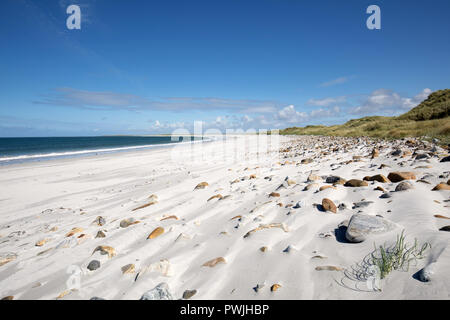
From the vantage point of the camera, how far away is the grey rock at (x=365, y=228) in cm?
185

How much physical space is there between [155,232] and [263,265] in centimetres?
153

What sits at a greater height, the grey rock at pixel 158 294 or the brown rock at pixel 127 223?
the grey rock at pixel 158 294

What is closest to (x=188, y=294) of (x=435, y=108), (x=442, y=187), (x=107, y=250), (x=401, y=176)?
(x=107, y=250)

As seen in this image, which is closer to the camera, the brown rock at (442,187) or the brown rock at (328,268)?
the brown rock at (328,268)

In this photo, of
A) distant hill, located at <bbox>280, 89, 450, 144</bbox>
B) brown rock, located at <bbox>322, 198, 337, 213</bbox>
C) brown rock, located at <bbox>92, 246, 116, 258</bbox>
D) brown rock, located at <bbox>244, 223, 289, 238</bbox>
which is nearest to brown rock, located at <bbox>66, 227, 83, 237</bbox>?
brown rock, located at <bbox>92, 246, 116, 258</bbox>

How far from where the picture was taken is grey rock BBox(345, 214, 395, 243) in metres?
1.85

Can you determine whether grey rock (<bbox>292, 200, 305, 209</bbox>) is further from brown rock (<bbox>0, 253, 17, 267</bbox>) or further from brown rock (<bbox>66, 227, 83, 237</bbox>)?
brown rock (<bbox>0, 253, 17, 267</bbox>)

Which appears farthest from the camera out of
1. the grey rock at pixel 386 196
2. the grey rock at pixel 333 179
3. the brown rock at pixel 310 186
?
the grey rock at pixel 333 179

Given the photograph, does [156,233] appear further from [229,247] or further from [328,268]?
[328,268]

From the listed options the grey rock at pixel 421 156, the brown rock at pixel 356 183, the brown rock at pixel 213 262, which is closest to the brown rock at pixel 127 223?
the brown rock at pixel 213 262

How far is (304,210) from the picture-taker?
2756 millimetres

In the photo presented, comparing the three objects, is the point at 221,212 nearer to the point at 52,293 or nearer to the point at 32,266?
the point at 52,293

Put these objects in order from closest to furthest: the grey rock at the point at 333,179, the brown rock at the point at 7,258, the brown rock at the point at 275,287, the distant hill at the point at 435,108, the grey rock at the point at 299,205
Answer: the brown rock at the point at 275,287
the brown rock at the point at 7,258
the grey rock at the point at 299,205
the grey rock at the point at 333,179
the distant hill at the point at 435,108

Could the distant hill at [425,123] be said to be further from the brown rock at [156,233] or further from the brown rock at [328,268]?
the brown rock at [156,233]
